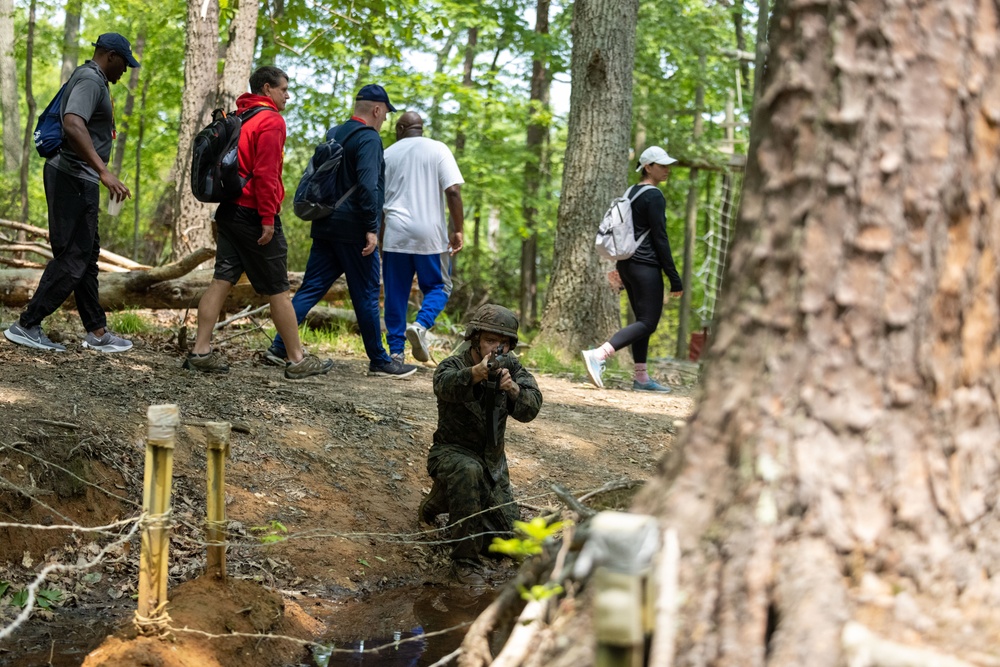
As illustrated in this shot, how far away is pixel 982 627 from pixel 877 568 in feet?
1.00

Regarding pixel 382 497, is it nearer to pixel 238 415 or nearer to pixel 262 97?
pixel 238 415

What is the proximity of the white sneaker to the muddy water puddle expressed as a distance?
4.06 metres

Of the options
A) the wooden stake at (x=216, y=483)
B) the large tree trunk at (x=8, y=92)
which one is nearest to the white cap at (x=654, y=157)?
the wooden stake at (x=216, y=483)

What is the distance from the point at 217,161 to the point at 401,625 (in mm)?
3512

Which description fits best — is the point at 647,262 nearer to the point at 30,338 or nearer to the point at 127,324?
the point at 127,324

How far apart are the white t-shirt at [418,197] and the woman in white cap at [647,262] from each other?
164 centimetres

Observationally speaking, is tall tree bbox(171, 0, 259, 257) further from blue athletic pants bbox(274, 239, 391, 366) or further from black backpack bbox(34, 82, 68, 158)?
black backpack bbox(34, 82, 68, 158)

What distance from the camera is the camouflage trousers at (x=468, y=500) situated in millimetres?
4789

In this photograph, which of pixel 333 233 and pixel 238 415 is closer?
pixel 238 415

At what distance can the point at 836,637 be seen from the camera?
192 cm

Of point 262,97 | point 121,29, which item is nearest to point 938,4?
point 262,97

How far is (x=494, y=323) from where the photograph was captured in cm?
472

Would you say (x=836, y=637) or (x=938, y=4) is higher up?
(x=938, y=4)

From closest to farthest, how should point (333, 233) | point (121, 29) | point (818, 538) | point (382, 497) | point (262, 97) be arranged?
point (818, 538)
point (382, 497)
point (262, 97)
point (333, 233)
point (121, 29)
